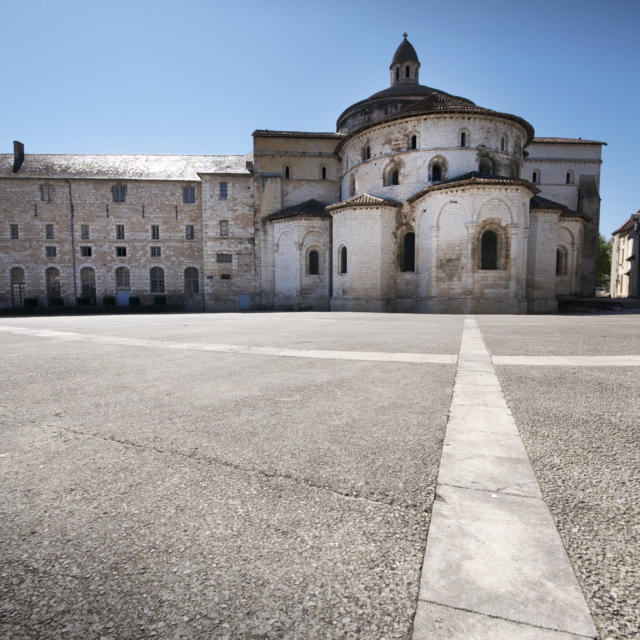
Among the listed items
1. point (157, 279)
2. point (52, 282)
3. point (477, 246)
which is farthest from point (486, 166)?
point (52, 282)

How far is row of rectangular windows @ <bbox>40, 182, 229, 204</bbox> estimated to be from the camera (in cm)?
3155

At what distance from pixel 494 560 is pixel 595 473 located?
4.12 feet

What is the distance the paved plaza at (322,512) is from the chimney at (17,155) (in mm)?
39860

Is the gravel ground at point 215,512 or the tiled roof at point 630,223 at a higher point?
the tiled roof at point 630,223

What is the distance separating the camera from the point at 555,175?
112ft

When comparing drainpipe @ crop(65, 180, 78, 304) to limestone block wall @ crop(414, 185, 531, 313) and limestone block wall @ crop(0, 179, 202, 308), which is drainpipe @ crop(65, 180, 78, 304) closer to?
limestone block wall @ crop(0, 179, 202, 308)

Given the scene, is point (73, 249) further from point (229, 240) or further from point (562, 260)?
point (562, 260)

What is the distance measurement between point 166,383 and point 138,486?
2669 millimetres

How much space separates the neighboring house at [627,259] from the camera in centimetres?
3797

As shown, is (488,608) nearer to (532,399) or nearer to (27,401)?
(532,399)

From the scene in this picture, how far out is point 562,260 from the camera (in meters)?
28.2

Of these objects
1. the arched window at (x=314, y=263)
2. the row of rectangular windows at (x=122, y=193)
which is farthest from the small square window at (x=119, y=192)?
the arched window at (x=314, y=263)

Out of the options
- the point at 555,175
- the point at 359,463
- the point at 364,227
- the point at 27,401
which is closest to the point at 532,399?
the point at 359,463

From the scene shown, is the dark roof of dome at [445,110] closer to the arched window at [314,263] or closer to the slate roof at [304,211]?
the slate roof at [304,211]
